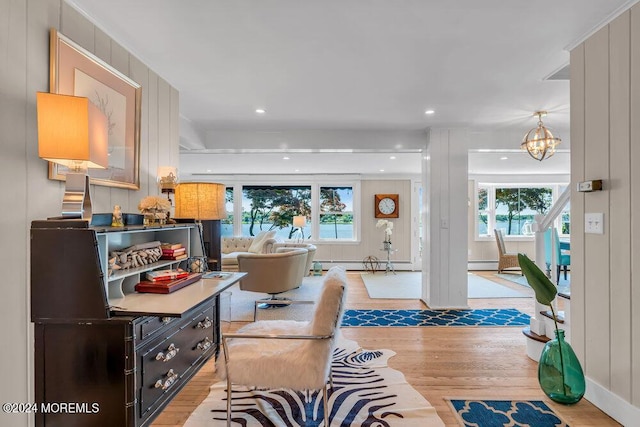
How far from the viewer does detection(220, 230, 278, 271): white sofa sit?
5980 mm

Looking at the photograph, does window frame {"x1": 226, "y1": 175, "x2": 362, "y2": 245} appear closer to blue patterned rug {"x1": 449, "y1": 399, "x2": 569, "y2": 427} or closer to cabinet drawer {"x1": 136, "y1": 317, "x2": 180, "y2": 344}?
blue patterned rug {"x1": 449, "y1": 399, "x2": 569, "y2": 427}

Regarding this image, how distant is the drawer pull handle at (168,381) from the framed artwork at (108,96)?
1.17 meters

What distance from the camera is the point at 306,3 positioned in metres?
1.76

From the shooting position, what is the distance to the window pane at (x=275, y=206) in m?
8.00

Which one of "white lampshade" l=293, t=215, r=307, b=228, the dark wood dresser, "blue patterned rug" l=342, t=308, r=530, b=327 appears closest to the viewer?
the dark wood dresser

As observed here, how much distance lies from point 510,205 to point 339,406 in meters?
7.51

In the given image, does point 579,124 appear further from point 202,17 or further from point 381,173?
point 381,173

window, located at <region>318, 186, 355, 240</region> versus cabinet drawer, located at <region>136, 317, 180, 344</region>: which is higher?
window, located at <region>318, 186, 355, 240</region>

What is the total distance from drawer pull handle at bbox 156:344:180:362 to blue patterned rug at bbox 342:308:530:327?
223cm

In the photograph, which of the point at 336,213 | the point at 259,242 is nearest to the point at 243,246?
the point at 259,242

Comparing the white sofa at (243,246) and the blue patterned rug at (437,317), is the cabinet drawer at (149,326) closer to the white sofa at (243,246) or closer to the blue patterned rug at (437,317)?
the blue patterned rug at (437,317)

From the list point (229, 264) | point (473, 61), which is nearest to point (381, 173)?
point (229, 264)

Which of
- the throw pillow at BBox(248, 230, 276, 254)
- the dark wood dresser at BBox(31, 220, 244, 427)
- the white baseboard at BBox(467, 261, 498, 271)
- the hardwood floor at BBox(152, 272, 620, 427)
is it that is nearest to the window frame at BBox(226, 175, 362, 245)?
the throw pillow at BBox(248, 230, 276, 254)

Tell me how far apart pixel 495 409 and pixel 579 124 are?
2.02 metres
